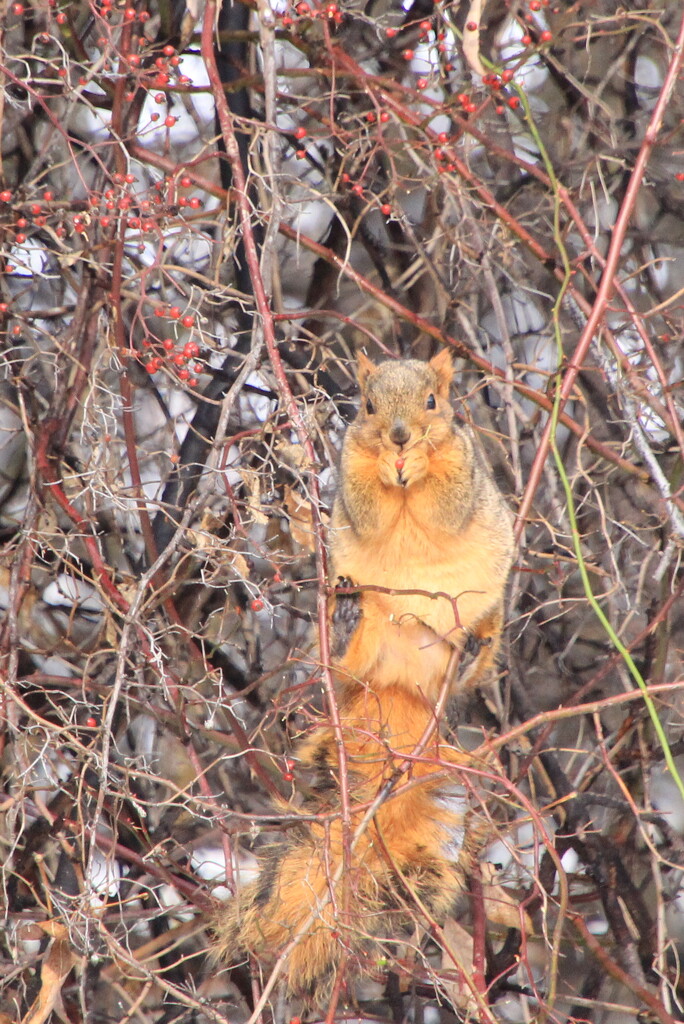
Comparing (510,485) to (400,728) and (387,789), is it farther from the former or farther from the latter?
(387,789)

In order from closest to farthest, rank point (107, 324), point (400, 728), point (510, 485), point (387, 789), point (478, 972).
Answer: point (387, 789), point (478, 972), point (107, 324), point (400, 728), point (510, 485)

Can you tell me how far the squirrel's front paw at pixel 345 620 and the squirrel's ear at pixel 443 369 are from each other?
0.52 m

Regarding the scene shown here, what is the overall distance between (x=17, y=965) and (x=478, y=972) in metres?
0.90

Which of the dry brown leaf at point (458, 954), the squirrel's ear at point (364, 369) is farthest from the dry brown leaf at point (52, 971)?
the squirrel's ear at point (364, 369)

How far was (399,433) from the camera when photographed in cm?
246

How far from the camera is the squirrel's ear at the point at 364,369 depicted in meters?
2.59

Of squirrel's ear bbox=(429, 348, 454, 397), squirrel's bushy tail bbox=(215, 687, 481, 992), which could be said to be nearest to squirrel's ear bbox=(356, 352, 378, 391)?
squirrel's ear bbox=(429, 348, 454, 397)

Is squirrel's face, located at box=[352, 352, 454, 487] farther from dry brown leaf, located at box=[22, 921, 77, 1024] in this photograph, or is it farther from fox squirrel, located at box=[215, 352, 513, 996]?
dry brown leaf, located at box=[22, 921, 77, 1024]

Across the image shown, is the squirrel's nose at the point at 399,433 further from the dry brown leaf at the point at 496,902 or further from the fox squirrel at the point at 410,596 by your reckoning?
the dry brown leaf at the point at 496,902

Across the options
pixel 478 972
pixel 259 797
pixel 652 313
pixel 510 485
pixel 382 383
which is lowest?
pixel 259 797

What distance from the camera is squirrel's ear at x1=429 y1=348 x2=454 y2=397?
2580 mm

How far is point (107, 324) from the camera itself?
7.98ft

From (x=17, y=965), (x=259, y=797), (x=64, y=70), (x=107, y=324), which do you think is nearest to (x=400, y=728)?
(x=259, y=797)

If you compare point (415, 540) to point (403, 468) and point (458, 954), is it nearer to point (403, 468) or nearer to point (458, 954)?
point (403, 468)
